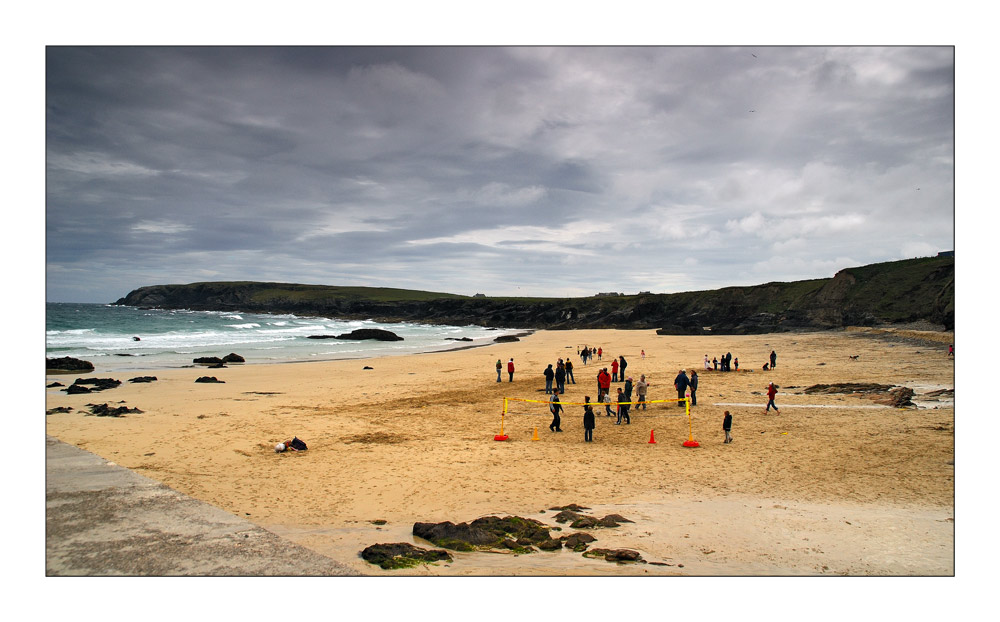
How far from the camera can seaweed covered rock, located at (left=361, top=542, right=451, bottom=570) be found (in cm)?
600

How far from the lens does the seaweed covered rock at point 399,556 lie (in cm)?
600

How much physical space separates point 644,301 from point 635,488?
81786 mm

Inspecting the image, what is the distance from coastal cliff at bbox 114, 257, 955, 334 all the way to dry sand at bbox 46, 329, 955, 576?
3989 mm

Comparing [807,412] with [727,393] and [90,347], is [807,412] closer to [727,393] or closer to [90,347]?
[727,393]

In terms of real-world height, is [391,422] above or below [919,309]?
below

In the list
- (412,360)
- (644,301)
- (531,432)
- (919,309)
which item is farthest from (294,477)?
(644,301)

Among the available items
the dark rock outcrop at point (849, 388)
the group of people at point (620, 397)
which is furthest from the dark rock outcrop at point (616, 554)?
the dark rock outcrop at point (849, 388)

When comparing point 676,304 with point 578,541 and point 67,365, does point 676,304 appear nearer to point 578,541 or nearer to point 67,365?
point 67,365

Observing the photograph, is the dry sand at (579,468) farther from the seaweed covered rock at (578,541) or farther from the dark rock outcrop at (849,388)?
the dark rock outcrop at (849,388)

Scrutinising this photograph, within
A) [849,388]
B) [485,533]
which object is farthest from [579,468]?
[849,388]

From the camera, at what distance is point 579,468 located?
458 inches

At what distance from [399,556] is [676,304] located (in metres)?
86.0

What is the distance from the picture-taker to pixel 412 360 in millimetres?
36781

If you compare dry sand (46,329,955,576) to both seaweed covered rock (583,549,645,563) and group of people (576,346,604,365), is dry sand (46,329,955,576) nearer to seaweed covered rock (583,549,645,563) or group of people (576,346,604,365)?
seaweed covered rock (583,549,645,563)
